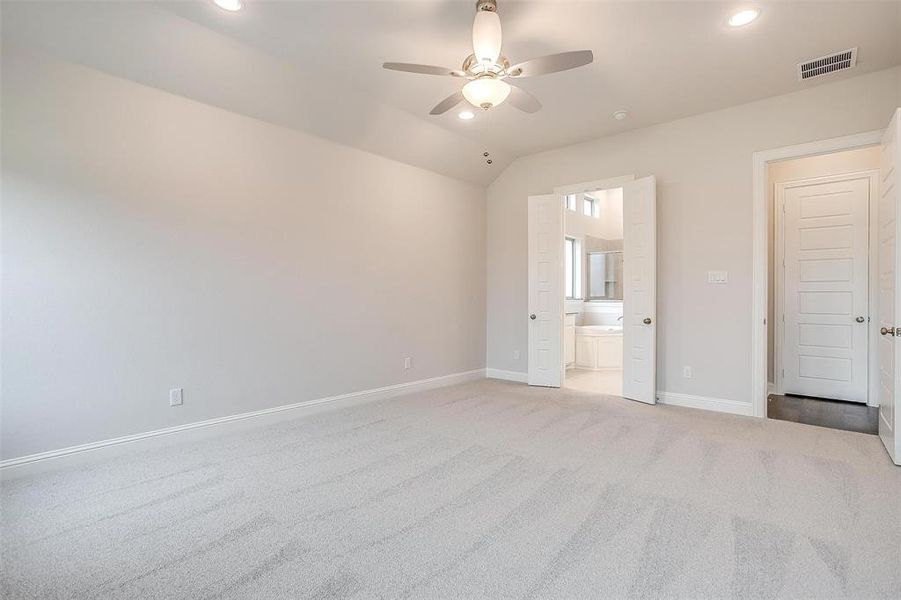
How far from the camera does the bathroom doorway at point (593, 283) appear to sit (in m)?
6.51

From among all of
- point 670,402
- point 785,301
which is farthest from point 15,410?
point 785,301

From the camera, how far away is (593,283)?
779 centimetres

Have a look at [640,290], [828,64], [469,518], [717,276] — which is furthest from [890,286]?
[469,518]

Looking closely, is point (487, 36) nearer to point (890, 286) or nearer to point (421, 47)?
point (421, 47)

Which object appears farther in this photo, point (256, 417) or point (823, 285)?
point (823, 285)

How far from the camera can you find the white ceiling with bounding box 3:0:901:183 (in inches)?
107

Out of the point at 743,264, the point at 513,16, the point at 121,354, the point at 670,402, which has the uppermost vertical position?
the point at 513,16

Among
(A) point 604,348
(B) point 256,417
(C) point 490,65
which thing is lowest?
(B) point 256,417

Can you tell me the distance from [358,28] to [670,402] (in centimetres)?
443

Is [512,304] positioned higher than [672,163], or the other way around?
[672,163]

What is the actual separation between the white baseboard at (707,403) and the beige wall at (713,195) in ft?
0.19

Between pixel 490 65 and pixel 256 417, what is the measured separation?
130 inches

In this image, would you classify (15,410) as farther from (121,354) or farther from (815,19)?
(815,19)

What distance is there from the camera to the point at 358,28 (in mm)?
2939
